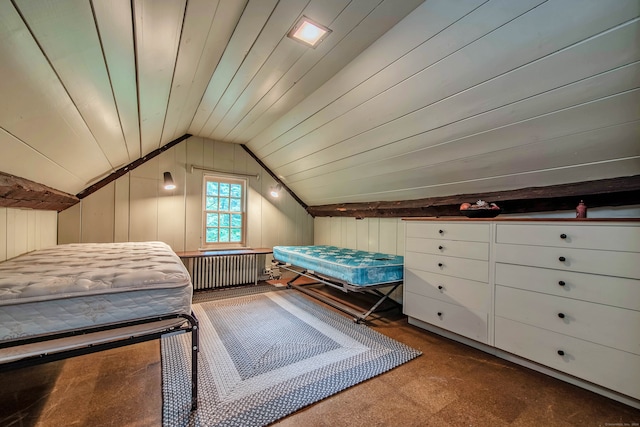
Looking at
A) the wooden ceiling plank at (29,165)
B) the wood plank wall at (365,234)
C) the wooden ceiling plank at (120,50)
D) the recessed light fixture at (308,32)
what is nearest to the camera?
the wooden ceiling plank at (120,50)

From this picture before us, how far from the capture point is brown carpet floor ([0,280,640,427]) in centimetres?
140

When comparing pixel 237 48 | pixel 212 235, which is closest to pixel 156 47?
pixel 237 48

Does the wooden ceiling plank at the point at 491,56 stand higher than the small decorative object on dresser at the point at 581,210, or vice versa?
the wooden ceiling plank at the point at 491,56

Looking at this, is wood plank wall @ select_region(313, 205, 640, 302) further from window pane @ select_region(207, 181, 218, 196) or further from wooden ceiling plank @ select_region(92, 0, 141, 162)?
wooden ceiling plank @ select_region(92, 0, 141, 162)

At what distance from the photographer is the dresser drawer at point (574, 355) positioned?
1.50 m

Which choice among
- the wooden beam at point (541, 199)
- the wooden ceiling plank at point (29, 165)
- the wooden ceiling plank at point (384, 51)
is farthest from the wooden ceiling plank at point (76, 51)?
the wooden beam at point (541, 199)

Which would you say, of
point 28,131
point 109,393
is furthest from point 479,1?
point 109,393

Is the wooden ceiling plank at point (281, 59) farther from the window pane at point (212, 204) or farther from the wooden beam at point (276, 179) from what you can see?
the window pane at point (212, 204)

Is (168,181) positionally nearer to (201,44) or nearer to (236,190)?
(236,190)

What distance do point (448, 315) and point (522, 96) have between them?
→ 5.88 ft

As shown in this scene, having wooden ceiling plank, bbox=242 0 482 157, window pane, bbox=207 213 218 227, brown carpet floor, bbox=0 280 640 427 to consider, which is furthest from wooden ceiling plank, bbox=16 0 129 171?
window pane, bbox=207 213 218 227

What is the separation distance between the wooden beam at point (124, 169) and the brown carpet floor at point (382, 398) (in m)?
2.30

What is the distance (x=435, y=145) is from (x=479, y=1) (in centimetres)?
107

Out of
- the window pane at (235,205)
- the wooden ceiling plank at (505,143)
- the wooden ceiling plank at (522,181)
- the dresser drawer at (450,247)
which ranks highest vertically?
the wooden ceiling plank at (505,143)
